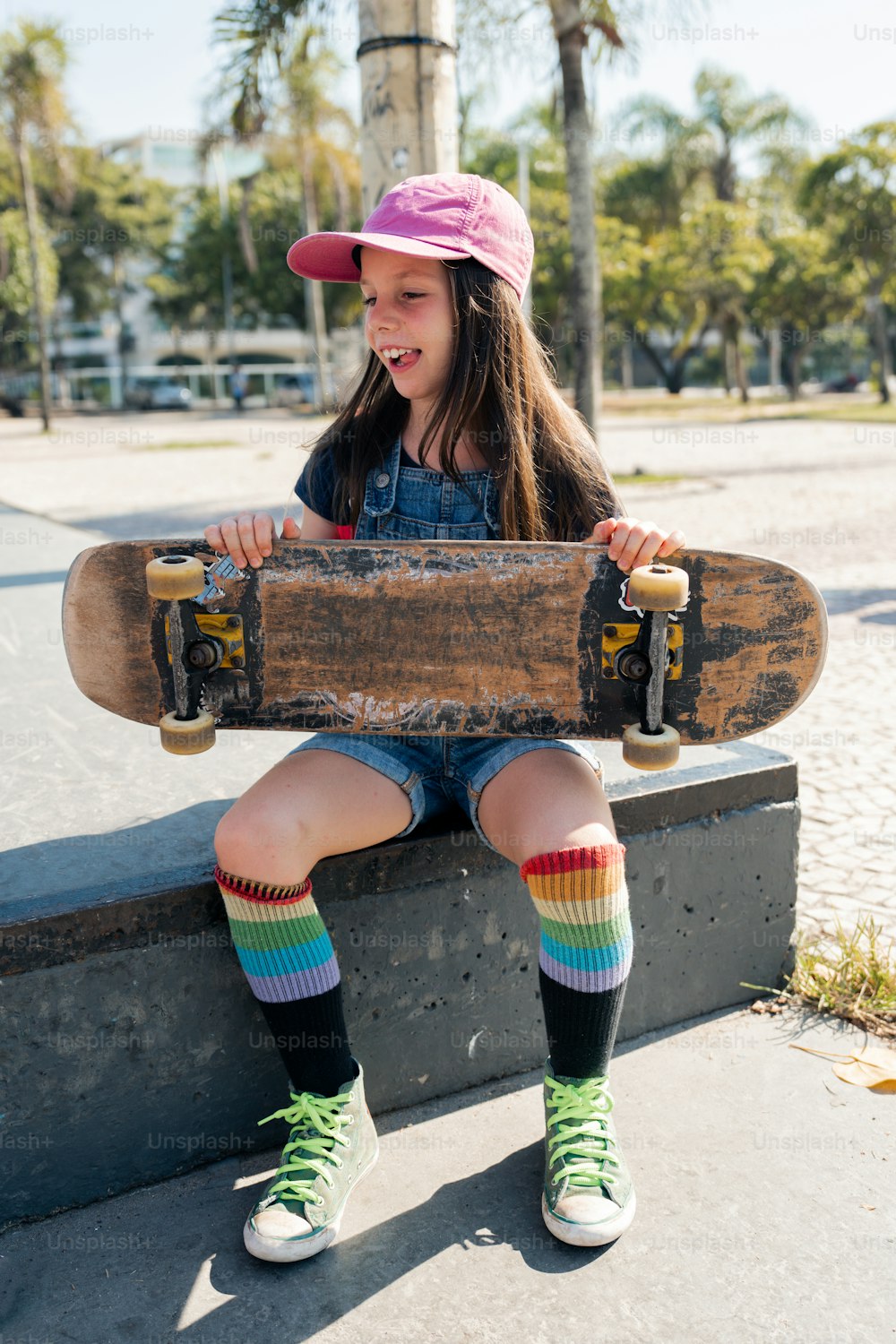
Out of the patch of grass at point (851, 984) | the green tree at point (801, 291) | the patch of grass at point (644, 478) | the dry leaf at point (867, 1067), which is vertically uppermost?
the green tree at point (801, 291)

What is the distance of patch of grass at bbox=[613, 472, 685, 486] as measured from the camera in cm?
1218

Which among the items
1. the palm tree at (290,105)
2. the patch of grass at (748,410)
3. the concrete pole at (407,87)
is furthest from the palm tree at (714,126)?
the concrete pole at (407,87)

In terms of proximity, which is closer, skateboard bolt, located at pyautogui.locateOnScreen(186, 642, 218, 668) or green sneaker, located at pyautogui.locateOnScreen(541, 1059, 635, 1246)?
green sneaker, located at pyautogui.locateOnScreen(541, 1059, 635, 1246)

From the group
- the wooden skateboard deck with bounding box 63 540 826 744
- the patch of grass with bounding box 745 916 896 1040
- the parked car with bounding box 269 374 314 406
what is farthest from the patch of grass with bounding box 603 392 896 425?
the wooden skateboard deck with bounding box 63 540 826 744

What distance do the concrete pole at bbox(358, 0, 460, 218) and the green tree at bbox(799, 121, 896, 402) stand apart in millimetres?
25371

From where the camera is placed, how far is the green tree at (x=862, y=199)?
2642cm

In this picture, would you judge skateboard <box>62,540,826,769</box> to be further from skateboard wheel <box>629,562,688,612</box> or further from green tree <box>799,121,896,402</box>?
green tree <box>799,121,896,402</box>

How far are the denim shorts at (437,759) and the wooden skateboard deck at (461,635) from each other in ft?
0.10

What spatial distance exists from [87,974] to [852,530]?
781cm

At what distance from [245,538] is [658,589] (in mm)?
663

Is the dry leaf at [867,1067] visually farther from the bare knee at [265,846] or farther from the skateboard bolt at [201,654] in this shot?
the skateboard bolt at [201,654]

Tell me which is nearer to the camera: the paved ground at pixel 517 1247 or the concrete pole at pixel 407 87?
the paved ground at pixel 517 1247

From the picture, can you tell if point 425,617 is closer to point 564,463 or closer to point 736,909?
point 564,463

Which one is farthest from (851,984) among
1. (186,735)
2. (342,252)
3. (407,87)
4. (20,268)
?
(20,268)
